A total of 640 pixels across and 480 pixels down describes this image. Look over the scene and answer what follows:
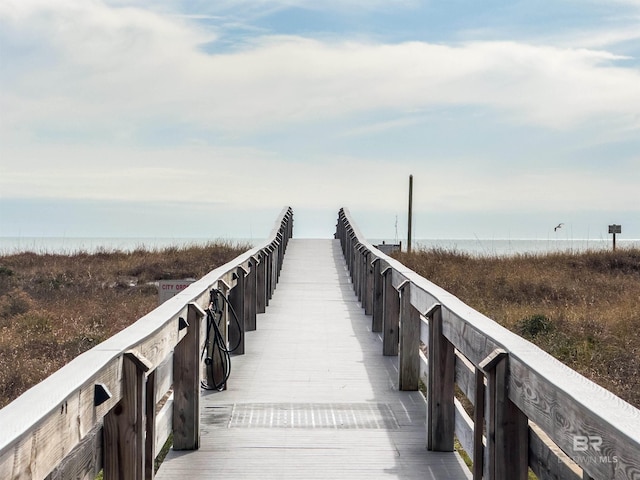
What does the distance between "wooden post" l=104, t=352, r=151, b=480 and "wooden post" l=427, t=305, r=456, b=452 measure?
7.12ft

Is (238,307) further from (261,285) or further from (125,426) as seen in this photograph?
(125,426)

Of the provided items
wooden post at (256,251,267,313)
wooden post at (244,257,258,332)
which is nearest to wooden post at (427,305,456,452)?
wooden post at (244,257,258,332)

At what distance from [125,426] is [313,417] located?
2761 millimetres

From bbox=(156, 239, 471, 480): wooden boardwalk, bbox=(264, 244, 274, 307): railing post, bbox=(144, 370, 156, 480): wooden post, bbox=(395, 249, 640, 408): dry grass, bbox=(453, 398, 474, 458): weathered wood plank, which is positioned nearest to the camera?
bbox=(144, 370, 156, 480): wooden post

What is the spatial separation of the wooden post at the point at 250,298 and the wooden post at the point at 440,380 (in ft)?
16.5

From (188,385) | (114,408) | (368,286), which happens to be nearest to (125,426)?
(114,408)

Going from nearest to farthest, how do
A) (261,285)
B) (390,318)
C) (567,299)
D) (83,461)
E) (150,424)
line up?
(83,461)
(150,424)
(390,318)
(261,285)
(567,299)

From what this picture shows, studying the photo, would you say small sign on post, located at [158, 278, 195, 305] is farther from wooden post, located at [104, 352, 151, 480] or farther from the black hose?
wooden post, located at [104, 352, 151, 480]

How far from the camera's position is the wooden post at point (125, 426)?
10.2ft

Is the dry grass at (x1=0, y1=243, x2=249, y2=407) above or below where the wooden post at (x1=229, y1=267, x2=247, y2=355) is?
below

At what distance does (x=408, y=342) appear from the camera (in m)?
6.45

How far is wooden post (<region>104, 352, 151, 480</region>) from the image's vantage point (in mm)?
3121

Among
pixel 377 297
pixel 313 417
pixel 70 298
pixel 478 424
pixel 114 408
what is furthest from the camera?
pixel 70 298

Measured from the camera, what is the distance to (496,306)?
1404 cm
